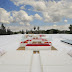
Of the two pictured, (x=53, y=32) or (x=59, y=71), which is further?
(x=53, y=32)

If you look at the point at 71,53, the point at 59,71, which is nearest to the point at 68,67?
the point at 59,71

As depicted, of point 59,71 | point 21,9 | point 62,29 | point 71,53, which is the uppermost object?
point 21,9

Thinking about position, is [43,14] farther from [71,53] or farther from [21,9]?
[71,53]

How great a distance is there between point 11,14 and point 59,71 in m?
9.44

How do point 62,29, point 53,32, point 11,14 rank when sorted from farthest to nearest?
point 53,32, point 62,29, point 11,14

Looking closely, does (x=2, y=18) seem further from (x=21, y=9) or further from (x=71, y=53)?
(x=71, y=53)

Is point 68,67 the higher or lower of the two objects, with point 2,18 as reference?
lower

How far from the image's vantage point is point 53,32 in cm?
1515

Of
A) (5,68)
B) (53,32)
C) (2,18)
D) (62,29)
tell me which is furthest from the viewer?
(53,32)

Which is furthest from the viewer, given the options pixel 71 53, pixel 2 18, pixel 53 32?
pixel 53 32

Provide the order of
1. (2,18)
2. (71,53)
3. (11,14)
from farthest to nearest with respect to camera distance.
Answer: (11,14), (2,18), (71,53)

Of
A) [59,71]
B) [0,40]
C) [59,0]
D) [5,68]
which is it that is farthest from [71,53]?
[59,0]

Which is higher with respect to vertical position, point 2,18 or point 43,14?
point 43,14

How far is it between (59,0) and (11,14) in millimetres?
6072
